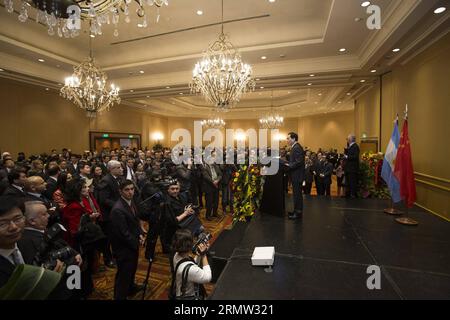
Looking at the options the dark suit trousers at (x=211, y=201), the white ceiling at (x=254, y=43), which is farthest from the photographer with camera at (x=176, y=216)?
the white ceiling at (x=254, y=43)

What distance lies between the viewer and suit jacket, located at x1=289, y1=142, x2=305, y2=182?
3.62 m

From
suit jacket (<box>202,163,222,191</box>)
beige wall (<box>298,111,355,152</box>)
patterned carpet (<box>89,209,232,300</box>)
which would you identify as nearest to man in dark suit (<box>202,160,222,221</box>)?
suit jacket (<box>202,163,222,191</box>)

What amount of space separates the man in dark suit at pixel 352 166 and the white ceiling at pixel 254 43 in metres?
2.01

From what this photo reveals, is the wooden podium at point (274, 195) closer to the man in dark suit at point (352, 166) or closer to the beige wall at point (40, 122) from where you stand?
the man in dark suit at point (352, 166)

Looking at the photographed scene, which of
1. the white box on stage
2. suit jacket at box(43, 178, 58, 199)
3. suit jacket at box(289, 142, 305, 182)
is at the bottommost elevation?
the white box on stage

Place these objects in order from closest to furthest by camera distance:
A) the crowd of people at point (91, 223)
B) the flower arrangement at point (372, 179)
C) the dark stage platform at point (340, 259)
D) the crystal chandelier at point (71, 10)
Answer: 1. the crowd of people at point (91, 223)
2. the dark stage platform at point (340, 259)
3. the crystal chandelier at point (71, 10)
4. the flower arrangement at point (372, 179)

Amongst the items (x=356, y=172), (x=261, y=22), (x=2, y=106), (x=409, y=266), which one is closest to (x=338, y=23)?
(x=261, y=22)

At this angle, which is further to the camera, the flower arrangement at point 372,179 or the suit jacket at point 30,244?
the flower arrangement at point 372,179

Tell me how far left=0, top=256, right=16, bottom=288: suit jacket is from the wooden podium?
3270 mm

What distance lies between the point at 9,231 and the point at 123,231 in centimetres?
111

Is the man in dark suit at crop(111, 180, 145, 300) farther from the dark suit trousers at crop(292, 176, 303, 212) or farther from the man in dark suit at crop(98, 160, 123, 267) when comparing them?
the dark suit trousers at crop(292, 176, 303, 212)

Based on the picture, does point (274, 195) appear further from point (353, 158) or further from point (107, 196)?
point (353, 158)

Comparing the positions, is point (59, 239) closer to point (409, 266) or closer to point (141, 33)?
point (409, 266)

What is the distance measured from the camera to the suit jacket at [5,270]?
121cm
